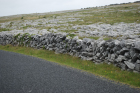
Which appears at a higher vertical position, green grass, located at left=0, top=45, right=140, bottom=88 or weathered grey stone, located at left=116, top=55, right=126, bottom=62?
weathered grey stone, located at left=116, top=55, right=126, bottom=62

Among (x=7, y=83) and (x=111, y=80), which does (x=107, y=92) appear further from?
(x=7, y=83)

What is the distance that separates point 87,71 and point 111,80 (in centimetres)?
266

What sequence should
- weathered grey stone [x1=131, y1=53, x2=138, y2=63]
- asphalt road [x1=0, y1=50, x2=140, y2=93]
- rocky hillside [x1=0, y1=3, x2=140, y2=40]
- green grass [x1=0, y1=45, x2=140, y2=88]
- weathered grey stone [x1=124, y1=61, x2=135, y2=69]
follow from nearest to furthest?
asphalt road [x1=0, y1=50, x2=140, y2=93] → green grass [x1=0, y1=45, x2=140, y2=88] → weathered grey stone [x1=131, y1=53, x2=138, y2=63] → weathered grey stone [x1=124, y1=61, x2=135, y2=69] → rocky hillside [x1=0, y1=3, x2=140, y2=40]

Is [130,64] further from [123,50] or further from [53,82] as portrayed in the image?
[53,82]

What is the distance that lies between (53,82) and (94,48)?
6.60 m

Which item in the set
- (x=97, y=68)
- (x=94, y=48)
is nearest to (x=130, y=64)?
(x=97, y=68)

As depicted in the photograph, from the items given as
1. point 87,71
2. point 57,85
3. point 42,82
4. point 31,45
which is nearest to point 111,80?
point 87,71

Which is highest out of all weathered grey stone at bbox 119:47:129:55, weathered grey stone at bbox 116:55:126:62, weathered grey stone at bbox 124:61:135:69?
weathered grey stone at bbox 119:47:129:55

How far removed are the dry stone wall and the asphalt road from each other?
2.83 metres

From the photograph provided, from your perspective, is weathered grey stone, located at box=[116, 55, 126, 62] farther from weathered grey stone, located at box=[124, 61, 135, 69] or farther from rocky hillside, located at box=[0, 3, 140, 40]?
rocky hillside, located at box=[0, 3, 140, 40]

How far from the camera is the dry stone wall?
1043 cm

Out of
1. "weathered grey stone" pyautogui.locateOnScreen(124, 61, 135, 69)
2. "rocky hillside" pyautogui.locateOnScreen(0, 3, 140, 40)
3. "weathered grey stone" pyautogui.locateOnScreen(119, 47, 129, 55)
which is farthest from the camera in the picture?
"rocky hillside" pyautogui.locateOnScreen(0, 3, 140, 40)

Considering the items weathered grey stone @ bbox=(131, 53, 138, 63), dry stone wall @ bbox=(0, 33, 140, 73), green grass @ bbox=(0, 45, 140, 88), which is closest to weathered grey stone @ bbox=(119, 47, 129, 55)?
dry stone wall @ bbox=(0, 33, 140, 73)

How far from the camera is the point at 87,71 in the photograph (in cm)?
1170
